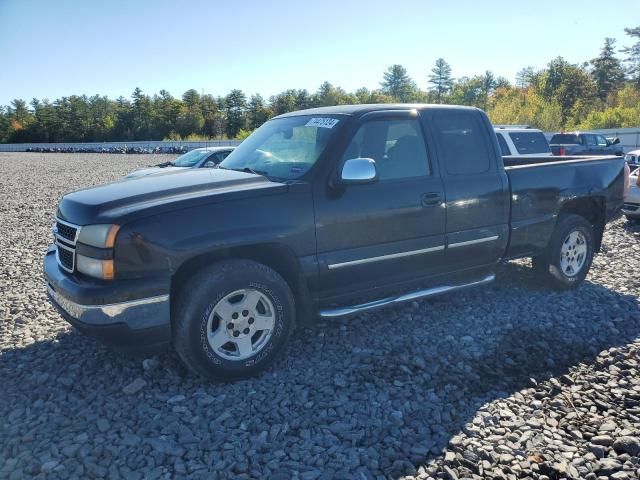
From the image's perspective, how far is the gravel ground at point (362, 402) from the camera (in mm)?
2850

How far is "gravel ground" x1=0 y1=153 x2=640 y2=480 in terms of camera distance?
2850 millimetres

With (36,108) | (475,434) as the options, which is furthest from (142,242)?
(36,108)

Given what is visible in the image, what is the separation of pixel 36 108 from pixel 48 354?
120 meters

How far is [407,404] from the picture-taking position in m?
3.43

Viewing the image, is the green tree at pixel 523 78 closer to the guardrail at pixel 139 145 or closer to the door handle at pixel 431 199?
the guardrail at pixel 139 145

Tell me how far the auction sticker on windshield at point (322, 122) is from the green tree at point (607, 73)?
80.2 metres

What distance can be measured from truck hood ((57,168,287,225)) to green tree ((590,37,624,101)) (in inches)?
3194

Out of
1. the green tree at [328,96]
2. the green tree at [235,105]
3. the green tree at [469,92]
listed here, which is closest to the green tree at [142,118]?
the green tree at [235,105]

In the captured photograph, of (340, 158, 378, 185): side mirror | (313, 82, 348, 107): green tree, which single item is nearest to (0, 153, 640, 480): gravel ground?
(340, 158, 378, 185): side mirror

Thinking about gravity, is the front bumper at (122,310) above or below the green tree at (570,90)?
below

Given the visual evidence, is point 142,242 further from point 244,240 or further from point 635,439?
point 635,439

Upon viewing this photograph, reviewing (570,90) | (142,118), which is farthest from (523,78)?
(142,118)

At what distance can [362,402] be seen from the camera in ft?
11.3

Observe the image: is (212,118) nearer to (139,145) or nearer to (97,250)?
(139,145)
